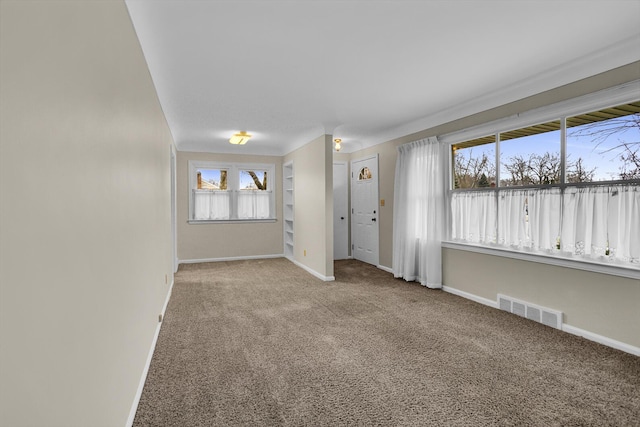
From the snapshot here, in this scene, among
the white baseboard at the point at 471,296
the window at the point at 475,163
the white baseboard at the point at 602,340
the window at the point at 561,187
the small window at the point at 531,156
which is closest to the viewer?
the white baseboard at the point at 602,340

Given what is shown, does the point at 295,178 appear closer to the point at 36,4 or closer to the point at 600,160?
the point at 600,160

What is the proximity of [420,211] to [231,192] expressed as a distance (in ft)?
13.5

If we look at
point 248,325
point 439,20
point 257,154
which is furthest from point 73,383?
point 257,154

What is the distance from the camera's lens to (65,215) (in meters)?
1.01

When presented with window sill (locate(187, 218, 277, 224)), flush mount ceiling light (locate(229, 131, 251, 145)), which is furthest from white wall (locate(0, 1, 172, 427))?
window sill (locate(187, 218, 277, 224))

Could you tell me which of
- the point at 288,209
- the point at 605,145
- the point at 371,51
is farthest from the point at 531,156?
the point at 288,209

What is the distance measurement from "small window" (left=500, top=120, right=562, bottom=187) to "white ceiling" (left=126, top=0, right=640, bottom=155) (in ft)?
1.35

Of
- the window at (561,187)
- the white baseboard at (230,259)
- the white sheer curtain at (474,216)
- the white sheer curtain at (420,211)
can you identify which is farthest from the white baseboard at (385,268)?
the white baseboard at (230,259)

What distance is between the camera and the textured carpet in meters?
2.02

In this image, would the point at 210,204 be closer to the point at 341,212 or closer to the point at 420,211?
the point at 341,212

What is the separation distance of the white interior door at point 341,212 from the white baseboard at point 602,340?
4661 mm

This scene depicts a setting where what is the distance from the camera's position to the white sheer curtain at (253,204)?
7.46 m

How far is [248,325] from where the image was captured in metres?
3.48

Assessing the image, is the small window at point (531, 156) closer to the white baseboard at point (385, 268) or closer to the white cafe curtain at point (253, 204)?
the white baseboard at point (385, 268)
